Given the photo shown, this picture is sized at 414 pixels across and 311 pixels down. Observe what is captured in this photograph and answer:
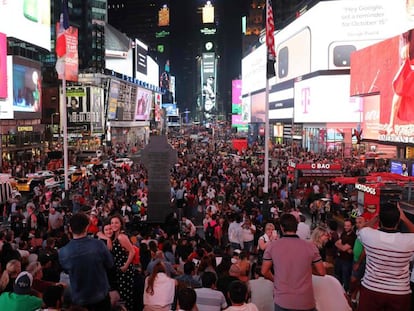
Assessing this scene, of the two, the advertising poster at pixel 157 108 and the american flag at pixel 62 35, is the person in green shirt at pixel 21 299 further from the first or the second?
the advertising poster at pixel 157 108

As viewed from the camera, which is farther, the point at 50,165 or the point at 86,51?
the point at 86,51

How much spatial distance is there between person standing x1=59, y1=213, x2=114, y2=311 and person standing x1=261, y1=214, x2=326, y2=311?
175cm

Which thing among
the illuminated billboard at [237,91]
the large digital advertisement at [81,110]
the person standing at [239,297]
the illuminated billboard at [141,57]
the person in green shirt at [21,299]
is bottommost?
the person in green shirt at [21,299]

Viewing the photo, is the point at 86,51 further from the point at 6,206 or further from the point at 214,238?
the point at 214,238

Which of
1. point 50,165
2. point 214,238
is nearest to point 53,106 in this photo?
point 50,165

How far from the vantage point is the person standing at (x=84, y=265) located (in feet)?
16.9

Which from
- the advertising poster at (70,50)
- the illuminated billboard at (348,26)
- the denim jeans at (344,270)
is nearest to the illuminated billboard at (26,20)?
the advertising poster at (70,50)

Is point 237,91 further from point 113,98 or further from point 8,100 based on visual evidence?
point 8,100

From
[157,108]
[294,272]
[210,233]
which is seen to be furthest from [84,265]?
[157,108]

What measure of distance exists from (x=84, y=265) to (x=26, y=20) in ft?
163

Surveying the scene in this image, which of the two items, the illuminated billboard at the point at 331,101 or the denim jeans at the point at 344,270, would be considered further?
the illuminated billboard at the point at 331,101

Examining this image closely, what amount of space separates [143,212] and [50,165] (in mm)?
23755

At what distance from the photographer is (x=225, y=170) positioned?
29.7 m

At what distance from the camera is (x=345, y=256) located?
30.1 ft
